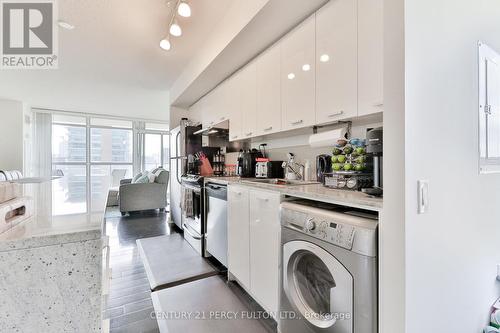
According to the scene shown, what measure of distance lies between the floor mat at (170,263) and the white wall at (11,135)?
169 inches

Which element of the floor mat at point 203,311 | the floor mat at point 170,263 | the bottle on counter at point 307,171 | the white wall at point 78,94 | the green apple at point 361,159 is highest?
the white wall at point 78,94

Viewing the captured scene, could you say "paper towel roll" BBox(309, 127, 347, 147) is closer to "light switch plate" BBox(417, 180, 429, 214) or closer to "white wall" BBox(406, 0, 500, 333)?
"white wall" BBox(406, 0, 500, 333)

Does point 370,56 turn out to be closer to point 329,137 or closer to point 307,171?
point 329,137

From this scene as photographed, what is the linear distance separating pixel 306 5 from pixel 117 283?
9.31ft

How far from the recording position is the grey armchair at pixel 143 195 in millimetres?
4836

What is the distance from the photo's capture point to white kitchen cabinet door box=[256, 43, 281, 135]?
6.78 feet

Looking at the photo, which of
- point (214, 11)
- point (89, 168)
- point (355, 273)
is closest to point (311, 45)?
point (214, 11)

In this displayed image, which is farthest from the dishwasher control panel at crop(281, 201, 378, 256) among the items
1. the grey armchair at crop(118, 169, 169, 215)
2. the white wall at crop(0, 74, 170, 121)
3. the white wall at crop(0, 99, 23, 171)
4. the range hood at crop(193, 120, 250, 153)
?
the white wall at crop(0, 99, 23, 171)

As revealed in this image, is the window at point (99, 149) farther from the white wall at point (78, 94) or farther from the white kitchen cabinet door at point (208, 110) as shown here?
the white kitchen cabinet door at point (208, 110)

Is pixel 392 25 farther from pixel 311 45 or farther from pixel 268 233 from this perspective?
pixel 268 233

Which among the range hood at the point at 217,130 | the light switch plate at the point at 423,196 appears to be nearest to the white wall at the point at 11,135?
the range hood at the point at 217,130

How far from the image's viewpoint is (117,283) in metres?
2.17

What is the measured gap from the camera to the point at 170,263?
2.57 m

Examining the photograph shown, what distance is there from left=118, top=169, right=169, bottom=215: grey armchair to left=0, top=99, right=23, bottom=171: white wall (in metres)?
2.53
